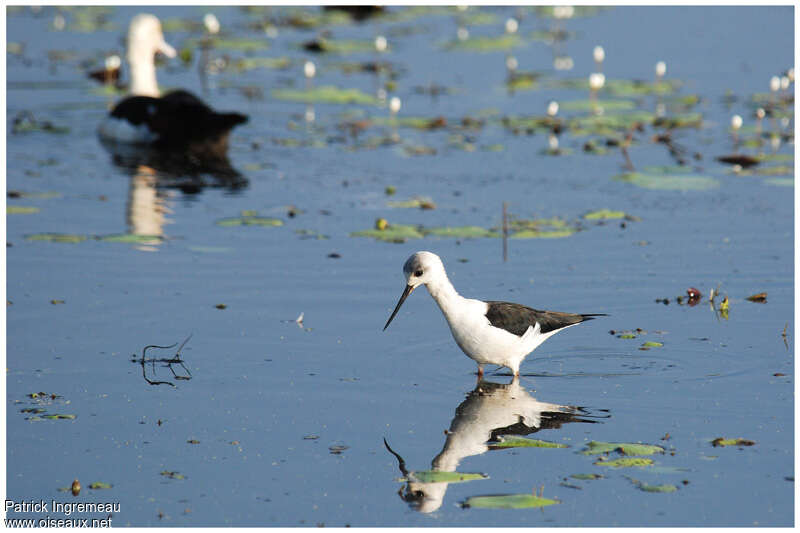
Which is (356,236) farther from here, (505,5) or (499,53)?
(505,5)

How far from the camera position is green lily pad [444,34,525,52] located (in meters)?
24.0

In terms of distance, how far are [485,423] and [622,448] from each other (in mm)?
997

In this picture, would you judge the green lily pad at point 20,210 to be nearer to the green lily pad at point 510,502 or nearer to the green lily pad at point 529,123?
the green lily pad at point 529,123

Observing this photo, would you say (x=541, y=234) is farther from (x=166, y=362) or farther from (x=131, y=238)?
(x=166, y=362)

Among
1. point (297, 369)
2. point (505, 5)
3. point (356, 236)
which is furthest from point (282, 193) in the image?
point (505, 5)

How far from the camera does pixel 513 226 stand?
12.9 meters

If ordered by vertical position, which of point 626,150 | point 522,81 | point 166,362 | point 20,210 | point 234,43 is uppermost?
point 234,43

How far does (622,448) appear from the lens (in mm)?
7320

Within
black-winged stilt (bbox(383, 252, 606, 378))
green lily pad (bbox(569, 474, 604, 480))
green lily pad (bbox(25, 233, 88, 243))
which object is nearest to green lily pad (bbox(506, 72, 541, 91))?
green lily pad (bbox(25, 233, 88, 243))

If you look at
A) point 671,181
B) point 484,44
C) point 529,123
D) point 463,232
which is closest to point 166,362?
point 463,232

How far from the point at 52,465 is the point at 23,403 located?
1116 millimetres

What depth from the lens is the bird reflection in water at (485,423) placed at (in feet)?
22.6

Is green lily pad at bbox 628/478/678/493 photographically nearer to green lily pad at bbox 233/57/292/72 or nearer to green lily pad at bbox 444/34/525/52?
green lily pad at bbox 233/57/292/72

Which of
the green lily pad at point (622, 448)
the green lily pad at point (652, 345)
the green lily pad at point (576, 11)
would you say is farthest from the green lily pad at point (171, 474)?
the green lily pad at point (576, 11)
